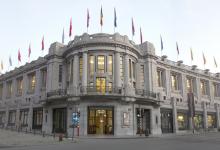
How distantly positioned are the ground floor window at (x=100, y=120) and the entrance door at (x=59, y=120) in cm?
607

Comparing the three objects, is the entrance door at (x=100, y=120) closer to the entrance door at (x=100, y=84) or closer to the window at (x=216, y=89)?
the entrance door at (x=100, y=84)

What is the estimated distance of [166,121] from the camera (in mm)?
49750

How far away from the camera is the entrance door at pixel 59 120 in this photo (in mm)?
41750

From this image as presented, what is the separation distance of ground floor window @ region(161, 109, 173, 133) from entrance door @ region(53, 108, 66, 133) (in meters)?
19.8

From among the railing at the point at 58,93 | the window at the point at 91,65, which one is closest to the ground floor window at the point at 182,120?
the window at the point at 91,65

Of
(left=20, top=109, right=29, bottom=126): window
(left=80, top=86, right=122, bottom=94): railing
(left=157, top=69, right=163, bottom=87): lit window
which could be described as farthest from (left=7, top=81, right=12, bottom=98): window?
(left=157, top=69, right=163, bottom=87): lit window

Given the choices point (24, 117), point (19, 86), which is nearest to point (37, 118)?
point (24, 117)

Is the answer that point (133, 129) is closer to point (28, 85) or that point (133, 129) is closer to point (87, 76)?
point (87, 76)

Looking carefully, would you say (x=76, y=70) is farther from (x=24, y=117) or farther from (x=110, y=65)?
(x=24, y=117)

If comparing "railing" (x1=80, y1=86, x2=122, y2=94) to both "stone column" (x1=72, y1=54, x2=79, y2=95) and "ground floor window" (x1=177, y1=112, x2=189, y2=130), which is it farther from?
"ground floor window" (x1=177, y1=112, x2=189, y2=130)

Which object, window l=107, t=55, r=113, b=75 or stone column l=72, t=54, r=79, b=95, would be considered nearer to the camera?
window l=107, t=55, r=113, b=75

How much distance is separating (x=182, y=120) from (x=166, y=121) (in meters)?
5.99

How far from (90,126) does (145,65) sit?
700 inches

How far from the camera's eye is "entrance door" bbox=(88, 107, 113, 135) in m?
38.1
